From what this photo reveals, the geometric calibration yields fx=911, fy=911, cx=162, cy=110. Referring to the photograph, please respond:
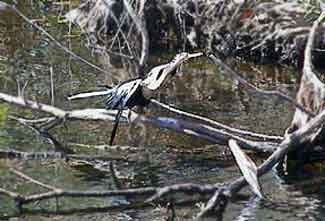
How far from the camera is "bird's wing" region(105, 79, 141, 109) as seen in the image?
233 inches

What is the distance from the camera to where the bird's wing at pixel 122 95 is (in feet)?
19.4

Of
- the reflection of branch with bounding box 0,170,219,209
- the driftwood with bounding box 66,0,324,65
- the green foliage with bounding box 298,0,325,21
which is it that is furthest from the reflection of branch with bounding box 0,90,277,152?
the driftwood with bounding box 66,0,324,65

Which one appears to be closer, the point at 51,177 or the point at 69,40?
the point at 51,177

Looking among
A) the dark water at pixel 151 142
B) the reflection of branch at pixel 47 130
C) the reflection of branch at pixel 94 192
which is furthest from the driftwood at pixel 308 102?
the reflection of branch at pixel 47 130

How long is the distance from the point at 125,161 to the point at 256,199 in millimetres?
1101

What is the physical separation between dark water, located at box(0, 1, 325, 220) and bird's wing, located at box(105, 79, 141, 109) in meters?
0.48

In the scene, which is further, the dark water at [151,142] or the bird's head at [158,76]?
the bird's head at [158,76]

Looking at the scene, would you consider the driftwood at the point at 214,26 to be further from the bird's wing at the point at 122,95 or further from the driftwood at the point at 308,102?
the bird's wing at the point at 122,95

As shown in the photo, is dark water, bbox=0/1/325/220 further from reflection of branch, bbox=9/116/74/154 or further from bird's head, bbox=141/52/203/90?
bird's head, bbox=141/52/203/90

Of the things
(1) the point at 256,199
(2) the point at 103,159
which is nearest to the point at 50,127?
(2) the point at 103,159

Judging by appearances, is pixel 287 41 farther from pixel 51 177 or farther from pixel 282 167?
pixel 51 177

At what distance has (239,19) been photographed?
9727 mm

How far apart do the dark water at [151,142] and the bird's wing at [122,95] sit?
0.48 metres

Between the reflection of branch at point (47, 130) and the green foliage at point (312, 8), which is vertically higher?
the green foliage at point (312, 8)
